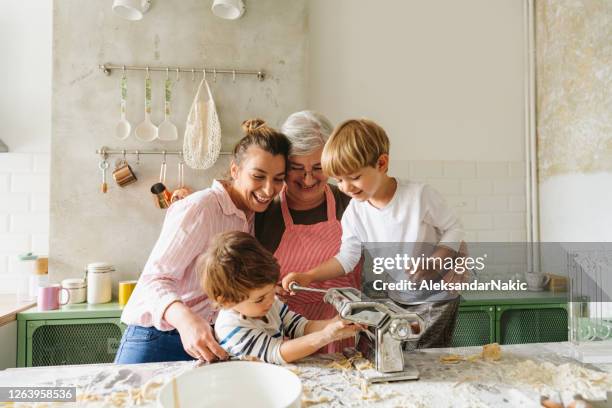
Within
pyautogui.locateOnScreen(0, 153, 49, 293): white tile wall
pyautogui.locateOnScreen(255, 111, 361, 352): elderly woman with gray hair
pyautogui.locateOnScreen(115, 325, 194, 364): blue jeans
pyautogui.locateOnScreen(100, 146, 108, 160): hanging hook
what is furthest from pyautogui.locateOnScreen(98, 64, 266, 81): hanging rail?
pyautogui.locateOnScreen(115, 325, 194, 364): blue jeans

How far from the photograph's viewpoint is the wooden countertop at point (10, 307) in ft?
6.31

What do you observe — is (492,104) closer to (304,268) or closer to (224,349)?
(304,268)

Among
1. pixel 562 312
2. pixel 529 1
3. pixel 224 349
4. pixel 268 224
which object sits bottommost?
pixel 562 312

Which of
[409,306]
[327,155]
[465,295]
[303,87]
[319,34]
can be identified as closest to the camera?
[327,155]

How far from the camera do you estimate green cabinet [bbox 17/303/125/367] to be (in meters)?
2.01

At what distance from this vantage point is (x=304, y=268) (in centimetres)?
158

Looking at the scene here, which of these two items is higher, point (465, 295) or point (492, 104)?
point (492, 104)

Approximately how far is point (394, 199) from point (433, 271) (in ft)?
0.94

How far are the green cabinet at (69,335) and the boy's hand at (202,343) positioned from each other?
1233 mm

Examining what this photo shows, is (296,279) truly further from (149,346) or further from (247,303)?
(149,346)

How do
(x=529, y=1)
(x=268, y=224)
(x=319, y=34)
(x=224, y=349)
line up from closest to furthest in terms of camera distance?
(x=224, y=349), (x=268, y=224), (x=319, y=34), (x=529, y=1)

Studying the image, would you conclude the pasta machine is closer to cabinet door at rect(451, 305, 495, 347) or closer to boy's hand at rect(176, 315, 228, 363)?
boy's hand at rect(176, 315, 228, 363)

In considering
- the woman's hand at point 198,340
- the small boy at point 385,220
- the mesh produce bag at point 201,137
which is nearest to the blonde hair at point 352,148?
the small boy at point 385,220

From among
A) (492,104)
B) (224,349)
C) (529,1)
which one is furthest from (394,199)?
(529,1)
